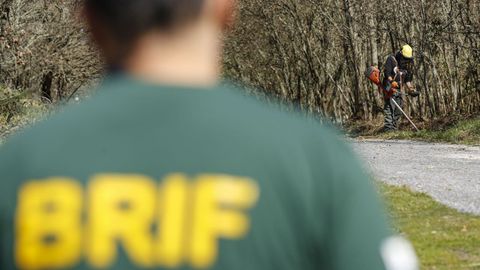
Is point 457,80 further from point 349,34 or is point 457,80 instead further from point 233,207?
point 233,207

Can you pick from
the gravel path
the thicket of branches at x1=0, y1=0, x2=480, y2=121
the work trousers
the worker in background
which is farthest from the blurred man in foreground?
the work trousers

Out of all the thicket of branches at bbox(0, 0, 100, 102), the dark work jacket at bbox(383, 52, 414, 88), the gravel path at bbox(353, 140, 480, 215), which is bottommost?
the gravel path at bbox(353, 140, 480, 215)

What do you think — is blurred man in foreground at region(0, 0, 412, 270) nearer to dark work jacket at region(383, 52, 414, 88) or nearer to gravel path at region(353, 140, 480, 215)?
gravel path at region(353, 140, 480, 215)

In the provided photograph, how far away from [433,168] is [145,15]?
15.4 meters

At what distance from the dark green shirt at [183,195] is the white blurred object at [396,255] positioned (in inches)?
1.0

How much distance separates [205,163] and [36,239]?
0.29 metres

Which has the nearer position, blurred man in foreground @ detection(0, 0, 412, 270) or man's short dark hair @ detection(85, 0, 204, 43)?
blurred man in foreground @ detection(0, 0, 412, 270)

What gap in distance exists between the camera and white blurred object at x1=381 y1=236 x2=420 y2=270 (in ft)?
5.94

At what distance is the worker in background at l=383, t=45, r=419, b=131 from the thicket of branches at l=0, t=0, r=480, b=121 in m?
1.65

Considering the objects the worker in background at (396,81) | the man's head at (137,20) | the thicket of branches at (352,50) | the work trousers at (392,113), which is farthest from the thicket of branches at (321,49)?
the man's head at (137,20)

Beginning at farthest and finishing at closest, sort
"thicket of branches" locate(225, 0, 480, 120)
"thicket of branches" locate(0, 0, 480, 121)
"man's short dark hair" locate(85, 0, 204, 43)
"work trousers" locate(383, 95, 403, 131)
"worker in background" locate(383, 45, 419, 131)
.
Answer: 1. "thicket of branches" locate(225, 0, 480, 120)
2. "thicket of branches" locate(0, 0, 480, 121)
3. "work trousers" locate(383, 95, 403, 131)
4. "worker in background" locate(383, 45, 419, 131)
5. "man's short dark hair" locate(85, 0, 204, 43)

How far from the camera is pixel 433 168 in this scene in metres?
16.9

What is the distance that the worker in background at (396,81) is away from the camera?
1075 inches

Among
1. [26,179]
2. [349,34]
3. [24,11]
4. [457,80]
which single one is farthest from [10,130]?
[349,34]
